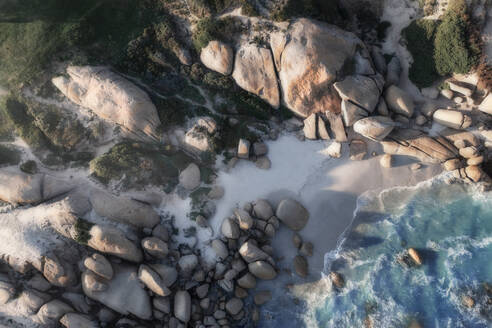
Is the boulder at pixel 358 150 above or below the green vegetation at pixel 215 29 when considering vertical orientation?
below

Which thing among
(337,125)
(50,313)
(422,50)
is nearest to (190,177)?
(337,125)

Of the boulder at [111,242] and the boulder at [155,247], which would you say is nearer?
the boulder at [111,242]

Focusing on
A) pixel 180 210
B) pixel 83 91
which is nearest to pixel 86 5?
pixel 83 91

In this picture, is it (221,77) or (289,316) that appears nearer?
(289,316)

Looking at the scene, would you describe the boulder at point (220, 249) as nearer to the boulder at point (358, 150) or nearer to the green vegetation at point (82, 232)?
the green vegetation at point (82, 232)

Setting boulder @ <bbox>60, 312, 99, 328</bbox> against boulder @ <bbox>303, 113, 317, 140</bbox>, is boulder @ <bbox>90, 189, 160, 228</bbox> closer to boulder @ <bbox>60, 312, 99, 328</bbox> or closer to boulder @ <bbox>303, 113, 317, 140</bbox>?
boulder @ <bbox>60, 312, 99, 328</bbox>

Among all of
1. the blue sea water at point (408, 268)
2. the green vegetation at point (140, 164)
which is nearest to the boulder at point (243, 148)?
the green vegetation at point (140, 164)

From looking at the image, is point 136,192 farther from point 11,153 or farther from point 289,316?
point 289,316
